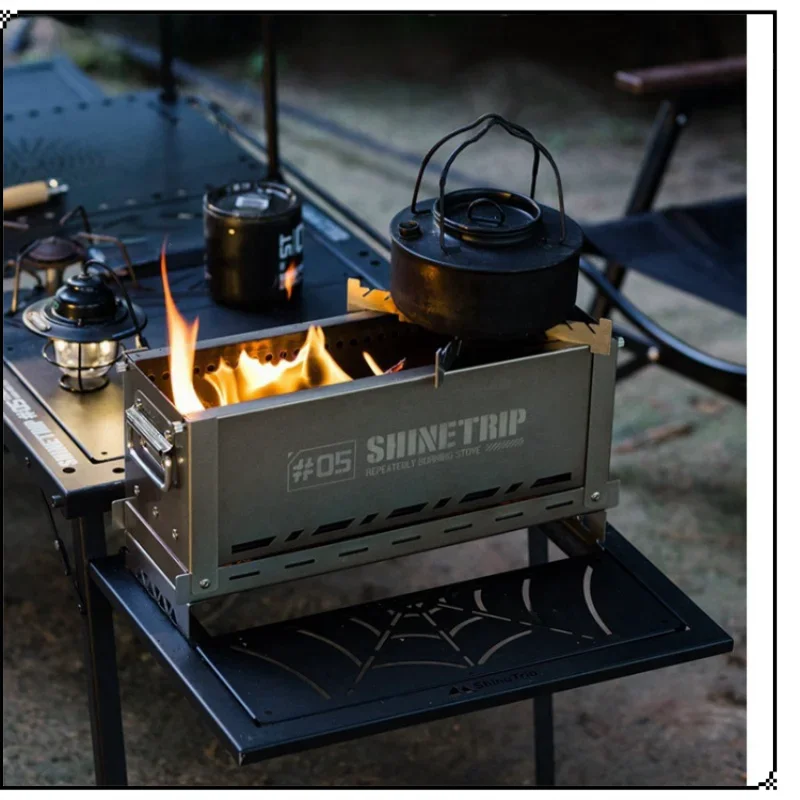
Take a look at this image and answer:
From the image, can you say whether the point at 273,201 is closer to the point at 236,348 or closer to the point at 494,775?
the point at 236,348

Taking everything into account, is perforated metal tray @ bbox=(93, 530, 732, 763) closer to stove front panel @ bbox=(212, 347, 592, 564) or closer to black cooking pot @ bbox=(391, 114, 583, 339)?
stove front panel @ bbox=(212, 347, 592, 564)

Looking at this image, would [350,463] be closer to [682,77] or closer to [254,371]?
[254,371]

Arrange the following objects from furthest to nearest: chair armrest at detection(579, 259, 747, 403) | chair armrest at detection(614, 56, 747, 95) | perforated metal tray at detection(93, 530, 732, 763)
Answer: chair armrest at detection(614, 56, 747, 95) < chair armrest at detection(579, 259, 747, 403) < perforated metal tray at detection(93, 530, 732, 763)

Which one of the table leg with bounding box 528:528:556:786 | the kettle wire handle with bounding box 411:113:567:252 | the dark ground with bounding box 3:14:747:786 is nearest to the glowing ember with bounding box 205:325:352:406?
the kettle wire handle with bounding box 411:113:567:252

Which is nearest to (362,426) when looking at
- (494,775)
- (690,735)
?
(494,775)

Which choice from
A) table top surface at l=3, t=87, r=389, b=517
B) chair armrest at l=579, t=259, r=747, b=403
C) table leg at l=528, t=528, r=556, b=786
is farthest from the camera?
chair armrest at l=579, t=259, r=747, b=403

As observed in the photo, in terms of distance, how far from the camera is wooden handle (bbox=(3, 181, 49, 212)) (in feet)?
8.31

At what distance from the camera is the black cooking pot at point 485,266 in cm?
157

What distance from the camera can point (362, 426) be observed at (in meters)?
1.60

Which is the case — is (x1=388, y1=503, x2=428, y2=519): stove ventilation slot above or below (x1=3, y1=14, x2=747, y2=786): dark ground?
above

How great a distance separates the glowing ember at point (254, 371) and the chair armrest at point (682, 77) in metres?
1.36

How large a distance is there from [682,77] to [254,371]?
157 cm

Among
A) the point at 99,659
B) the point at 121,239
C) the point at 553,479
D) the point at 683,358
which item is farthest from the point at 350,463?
the point at 683,358

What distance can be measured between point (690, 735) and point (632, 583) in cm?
83
